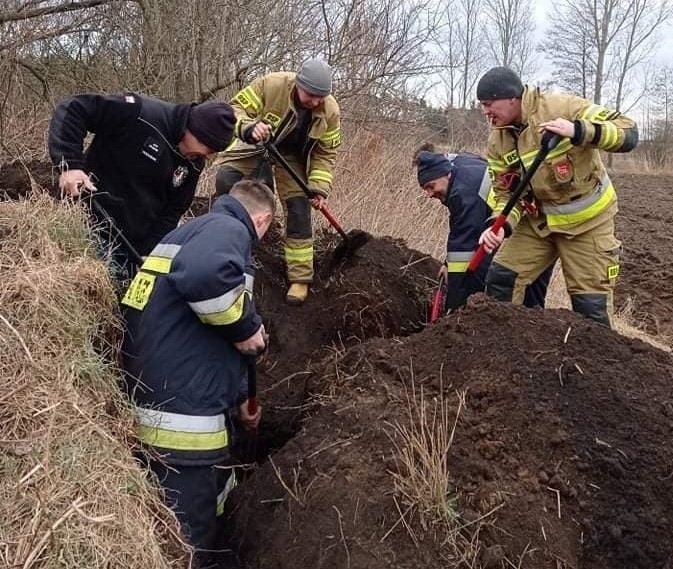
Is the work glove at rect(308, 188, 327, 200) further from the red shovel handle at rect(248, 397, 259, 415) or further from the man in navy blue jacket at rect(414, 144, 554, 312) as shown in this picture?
the red shovel handle at rect(248, 397, 259, 415)

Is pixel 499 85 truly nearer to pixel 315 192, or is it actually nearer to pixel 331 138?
pixel 331 138

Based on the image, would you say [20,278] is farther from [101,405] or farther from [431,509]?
[431,509]

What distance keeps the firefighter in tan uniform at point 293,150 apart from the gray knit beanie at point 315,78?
0.01 m

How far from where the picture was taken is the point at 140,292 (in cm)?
334

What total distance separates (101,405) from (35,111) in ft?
25.0

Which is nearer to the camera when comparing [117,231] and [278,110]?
[117,231]

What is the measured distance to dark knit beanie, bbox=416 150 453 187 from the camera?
5094mm

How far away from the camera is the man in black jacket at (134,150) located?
3.99 metres

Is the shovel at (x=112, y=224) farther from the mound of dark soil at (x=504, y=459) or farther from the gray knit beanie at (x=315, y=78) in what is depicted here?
the gray knit beanie at (x=315, y=78)

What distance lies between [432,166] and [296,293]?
4.65 ft

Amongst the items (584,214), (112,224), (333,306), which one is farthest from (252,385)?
(584,214)

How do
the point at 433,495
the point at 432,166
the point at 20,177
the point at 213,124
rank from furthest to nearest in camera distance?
1. the point at 20,177
2. the point at 432,166
3. the point at 213,124
4. the point at 433,495

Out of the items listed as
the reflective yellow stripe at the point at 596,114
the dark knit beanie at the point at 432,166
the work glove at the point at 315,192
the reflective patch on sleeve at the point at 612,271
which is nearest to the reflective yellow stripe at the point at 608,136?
the reflective yellow stripe at the point at 596,114

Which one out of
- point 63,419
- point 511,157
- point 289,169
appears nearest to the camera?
→ point 63,419
